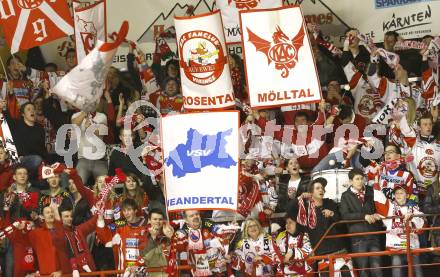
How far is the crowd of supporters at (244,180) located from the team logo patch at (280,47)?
157cm

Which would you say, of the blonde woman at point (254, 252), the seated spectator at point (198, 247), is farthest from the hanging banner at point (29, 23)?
the blonde woman at point (254, 252)

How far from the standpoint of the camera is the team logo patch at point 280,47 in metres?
18.1

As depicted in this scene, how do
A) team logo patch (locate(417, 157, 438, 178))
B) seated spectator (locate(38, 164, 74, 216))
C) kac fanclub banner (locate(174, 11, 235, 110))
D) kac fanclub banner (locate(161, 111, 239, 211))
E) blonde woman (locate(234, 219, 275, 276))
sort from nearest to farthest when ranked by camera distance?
1. kac fanclub banner (locate(161, 111, 239, 211))
2. blonde woman (locate(234, 219, 275, 276))
3. kac fanclub banner (locate(174, 11, 235, 110))
4. team logo patch (locate(417, 157, 438, 178))
5. seated spectator (locate(38, 164, 74, 216))

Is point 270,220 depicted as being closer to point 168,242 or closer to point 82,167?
point 168,242

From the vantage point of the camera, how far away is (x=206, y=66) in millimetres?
18844

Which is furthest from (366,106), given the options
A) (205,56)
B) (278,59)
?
(278,59)

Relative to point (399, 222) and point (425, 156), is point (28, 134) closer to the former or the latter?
point (425, 156)

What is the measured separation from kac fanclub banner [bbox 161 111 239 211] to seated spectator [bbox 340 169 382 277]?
6.92 ft

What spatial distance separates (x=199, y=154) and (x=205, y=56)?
2.61m

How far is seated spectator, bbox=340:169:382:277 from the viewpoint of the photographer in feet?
58.4

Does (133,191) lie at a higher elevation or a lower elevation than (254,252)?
higher

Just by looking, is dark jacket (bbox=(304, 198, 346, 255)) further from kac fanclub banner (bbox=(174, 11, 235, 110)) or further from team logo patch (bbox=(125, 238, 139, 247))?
team logo patch (bbox=(125, 238, 139, 247))

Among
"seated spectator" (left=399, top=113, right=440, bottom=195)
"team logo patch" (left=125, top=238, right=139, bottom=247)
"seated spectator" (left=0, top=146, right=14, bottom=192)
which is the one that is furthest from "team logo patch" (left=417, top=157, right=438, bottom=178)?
"seated spectator" (left=0, top=146, right=14, bottom=192)

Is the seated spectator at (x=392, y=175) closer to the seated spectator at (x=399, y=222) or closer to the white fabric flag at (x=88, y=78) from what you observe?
the seated spectator at (x=399, y=222)
